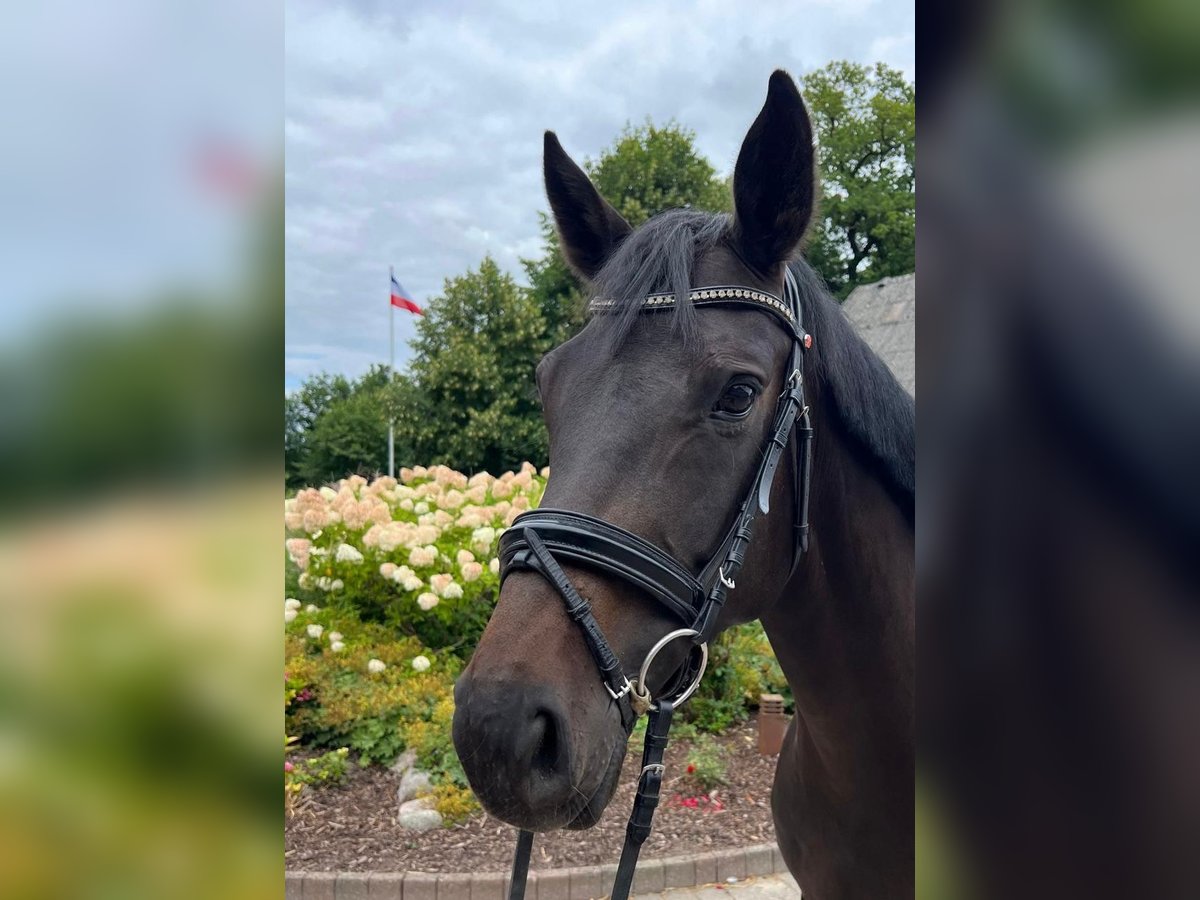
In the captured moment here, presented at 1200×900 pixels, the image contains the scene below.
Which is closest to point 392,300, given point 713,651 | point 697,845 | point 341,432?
point 341,432

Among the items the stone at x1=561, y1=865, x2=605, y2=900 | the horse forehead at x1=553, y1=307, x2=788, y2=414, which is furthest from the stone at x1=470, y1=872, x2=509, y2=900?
the horse forehead at x1=553, y1=307, x2=788, y2=414

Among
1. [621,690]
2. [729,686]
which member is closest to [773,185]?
[621,690]

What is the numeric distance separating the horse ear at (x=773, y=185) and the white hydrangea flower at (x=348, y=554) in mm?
5048

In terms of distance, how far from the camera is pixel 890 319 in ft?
38.9

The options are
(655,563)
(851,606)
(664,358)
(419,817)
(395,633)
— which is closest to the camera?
(655,563)

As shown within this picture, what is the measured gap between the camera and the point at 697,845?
479 cm

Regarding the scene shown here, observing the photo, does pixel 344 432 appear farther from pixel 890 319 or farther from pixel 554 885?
pixel 554 885

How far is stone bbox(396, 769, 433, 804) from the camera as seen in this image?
5.05m

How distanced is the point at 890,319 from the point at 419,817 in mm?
9893

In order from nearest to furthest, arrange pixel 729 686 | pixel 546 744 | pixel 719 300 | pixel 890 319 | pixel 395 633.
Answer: pixel 546 744 → pixel 719 300 → pixel 395 633 → pixel 729 686 → pixel 890 319

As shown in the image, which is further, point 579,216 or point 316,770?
point 316,770

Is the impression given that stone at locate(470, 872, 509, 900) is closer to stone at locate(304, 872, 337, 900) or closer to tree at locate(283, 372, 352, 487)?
stone at locate(304, 872, 337, 900)

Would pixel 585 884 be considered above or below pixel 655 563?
below
